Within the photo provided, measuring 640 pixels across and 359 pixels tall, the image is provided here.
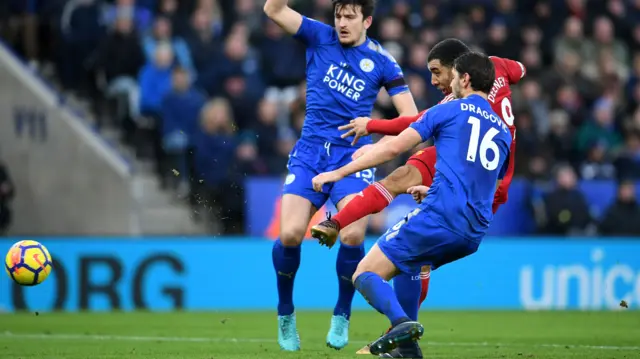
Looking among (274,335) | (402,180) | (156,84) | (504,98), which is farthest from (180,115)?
(402,180)

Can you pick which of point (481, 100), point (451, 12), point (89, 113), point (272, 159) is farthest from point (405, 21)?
point (481, 100)

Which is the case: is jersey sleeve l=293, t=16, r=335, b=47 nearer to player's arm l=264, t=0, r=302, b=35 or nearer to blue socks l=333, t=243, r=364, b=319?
player's arm l=264, t=0, r=302, b=35

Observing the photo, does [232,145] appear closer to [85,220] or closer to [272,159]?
[272,159]

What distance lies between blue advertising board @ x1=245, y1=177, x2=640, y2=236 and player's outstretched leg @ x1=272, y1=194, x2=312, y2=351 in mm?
6612

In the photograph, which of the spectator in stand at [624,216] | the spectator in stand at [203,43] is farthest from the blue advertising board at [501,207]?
the spectator in stand at [203,43]

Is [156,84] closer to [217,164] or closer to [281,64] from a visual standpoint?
[217,164]

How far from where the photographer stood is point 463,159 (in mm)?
8062

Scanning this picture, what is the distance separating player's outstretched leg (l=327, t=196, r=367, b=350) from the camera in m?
9.92

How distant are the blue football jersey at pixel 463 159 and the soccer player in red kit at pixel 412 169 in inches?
20.3

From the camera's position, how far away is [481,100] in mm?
8195

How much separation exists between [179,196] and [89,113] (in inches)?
81.7

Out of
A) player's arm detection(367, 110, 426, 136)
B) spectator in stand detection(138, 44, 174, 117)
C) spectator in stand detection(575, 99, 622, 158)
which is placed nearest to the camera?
player's arm detection(367, 110, 426, 136)

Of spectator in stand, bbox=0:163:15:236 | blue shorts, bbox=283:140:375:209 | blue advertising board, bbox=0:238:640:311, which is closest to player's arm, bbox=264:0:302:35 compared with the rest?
blue shorts, bbox=283:140:375:209

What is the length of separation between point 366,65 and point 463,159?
2.28 m
